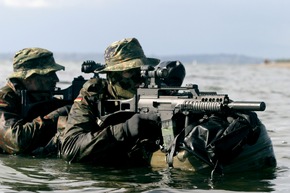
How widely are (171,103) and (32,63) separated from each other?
298cm

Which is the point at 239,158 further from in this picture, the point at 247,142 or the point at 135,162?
the point at 135,162

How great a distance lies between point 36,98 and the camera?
9.74 meters

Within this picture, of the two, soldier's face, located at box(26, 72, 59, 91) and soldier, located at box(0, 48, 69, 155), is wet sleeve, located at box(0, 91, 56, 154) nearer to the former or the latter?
soldier, located at box(0, 48, 69, 155)

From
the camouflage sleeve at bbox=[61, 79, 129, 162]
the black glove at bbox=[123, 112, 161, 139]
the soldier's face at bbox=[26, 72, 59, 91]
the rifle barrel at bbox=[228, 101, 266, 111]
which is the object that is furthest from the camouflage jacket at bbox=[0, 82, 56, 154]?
the rifle barrel at bbox=[228, 101, 266, 111]

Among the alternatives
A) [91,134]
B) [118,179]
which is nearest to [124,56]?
[91,134]

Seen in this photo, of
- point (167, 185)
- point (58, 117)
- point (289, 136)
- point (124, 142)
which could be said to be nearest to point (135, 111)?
point (124, 142)

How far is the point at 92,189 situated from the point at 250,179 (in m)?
1.63

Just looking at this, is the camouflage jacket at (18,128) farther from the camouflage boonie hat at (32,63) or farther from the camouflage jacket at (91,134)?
the camouflage jacket at (91,134)

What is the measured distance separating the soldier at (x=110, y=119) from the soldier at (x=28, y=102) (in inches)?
37.1

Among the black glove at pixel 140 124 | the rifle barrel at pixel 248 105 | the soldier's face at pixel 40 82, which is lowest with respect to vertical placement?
the black glove at pixel 140 124

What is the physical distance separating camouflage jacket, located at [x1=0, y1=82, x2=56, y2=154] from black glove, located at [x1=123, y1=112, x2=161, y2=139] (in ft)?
6.13

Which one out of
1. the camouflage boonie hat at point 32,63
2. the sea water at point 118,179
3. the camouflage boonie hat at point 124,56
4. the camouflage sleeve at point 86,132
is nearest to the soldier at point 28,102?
the camouflage boonie hat at point 32,63

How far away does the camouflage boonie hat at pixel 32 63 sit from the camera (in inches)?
382

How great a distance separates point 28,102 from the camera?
31.1 ft
